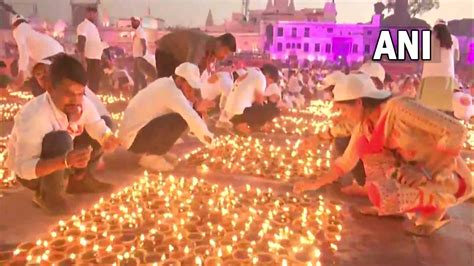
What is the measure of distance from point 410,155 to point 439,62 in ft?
8.42

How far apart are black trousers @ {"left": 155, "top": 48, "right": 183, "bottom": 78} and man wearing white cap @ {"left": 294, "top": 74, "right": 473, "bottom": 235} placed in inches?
86.7

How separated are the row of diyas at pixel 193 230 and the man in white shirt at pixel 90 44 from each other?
11.0 ft

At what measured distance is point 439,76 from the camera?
455 centimetres

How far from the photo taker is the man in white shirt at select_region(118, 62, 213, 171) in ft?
10.9

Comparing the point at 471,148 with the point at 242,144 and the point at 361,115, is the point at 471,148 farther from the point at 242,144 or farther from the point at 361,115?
the point at 361,115

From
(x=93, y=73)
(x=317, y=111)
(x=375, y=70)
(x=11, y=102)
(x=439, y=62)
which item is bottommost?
(x=317, y=111)

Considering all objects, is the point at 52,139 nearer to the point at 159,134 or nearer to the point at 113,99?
the point at 159,134

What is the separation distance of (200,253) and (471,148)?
379cm

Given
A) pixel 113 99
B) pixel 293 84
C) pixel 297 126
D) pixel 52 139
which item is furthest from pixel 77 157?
pixel 293 84

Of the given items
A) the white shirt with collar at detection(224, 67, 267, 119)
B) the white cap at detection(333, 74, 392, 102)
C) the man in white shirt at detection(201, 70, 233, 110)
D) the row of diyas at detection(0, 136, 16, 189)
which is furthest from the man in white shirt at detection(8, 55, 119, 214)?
the man in white shirt at detection(201, 70, 233, 110)

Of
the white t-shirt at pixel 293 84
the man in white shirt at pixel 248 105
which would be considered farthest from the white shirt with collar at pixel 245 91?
the white t-shirt at pixel 293 84

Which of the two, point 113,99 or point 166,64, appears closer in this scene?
point 166,64

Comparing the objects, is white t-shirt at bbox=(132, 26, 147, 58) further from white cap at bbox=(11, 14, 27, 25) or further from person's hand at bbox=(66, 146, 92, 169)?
person's hand at bbox=(66, 146, 92, 169)

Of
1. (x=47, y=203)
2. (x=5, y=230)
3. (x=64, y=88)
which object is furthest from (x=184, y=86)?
(x=5, y=230)
